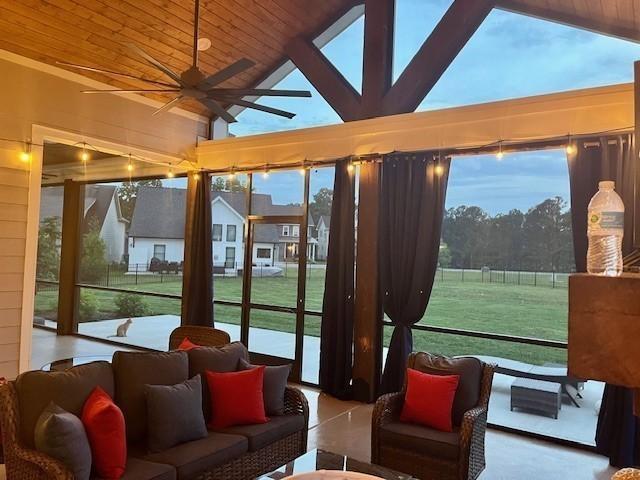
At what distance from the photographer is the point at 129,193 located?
7.68m

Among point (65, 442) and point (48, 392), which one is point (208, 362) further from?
point (65, 442)

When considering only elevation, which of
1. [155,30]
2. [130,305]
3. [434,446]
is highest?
[155,30]

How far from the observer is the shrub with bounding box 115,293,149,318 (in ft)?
25.6

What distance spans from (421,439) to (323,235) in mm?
3116

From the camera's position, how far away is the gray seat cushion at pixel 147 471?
98.8 inches

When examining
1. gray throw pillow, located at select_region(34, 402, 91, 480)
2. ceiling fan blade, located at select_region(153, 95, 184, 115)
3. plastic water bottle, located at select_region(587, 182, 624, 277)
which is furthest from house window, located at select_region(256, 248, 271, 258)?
plastic water bottle, located at select_region(587, 182, 624, 277)

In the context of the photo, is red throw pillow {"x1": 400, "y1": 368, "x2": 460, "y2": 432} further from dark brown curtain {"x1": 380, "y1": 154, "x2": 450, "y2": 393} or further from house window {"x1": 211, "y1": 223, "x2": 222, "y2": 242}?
house window {"x1": 211, "y1": 223, "x2": 222, "y2": 242}

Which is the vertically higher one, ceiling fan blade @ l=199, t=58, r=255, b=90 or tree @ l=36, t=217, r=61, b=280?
ceiling fan blade @ l=199, t=58, r=255, b=90

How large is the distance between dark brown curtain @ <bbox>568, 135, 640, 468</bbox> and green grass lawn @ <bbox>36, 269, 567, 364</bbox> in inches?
21.4

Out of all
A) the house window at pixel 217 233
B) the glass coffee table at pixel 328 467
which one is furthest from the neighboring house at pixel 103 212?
the glass coffee table at pixel 328 467

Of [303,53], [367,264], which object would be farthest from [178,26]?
[367,264]

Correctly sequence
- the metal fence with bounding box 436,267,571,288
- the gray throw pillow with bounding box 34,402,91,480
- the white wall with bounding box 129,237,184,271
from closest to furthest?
the gray throw pillow with bounding box 34,402,91,480
the metal fence with bounding box 436,267,571,288
the white wall with bounding box 129,237,184,271

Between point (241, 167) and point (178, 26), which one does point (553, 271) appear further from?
point (178, 26)

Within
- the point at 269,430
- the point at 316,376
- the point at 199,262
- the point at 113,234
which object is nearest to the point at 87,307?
the point at 113,234
